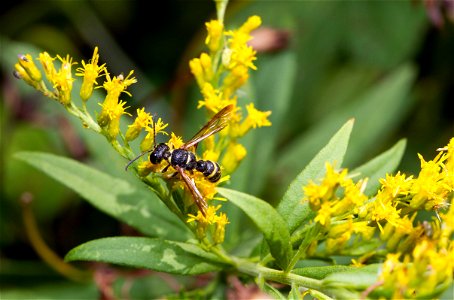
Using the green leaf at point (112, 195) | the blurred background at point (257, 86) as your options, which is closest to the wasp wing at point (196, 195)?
the green leaf at point (112, 195)

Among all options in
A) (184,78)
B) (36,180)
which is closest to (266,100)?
(184,78)

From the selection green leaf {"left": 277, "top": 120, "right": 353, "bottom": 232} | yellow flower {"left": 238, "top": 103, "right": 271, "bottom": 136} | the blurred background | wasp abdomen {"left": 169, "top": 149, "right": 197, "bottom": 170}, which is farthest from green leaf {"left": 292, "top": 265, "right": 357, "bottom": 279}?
the blurred background

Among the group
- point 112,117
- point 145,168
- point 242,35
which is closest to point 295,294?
point 145,168

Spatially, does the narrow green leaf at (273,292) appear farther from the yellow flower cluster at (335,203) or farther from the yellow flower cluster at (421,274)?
the yellow flower cluster at (421,274)

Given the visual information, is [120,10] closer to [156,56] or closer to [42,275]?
[156,56]

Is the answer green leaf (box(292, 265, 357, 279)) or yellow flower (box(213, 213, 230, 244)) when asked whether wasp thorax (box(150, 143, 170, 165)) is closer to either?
yellow flower (box(213, 213, 230, 244))

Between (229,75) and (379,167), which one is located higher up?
(229,75)

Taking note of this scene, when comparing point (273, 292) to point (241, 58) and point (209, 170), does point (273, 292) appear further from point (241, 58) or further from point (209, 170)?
point (241, 58)
